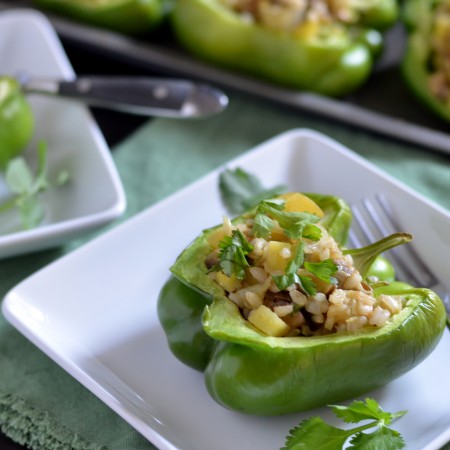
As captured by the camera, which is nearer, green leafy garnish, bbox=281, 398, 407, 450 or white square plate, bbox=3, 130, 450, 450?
green leafy garnish, bbox=281, 398, 407, 450

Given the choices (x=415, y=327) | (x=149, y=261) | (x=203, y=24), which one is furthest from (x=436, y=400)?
(x=203, y=24)

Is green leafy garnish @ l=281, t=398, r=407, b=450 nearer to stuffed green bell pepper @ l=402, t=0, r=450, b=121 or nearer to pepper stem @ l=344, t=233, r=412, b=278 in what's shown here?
pepper stem @ l=344, t=233, r=412, b=278

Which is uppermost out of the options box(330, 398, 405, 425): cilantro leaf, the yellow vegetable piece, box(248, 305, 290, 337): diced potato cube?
box(248, 305, 290, 337): diced potato cube

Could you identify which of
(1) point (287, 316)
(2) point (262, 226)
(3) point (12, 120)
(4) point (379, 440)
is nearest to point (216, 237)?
(2) point (262, 226)

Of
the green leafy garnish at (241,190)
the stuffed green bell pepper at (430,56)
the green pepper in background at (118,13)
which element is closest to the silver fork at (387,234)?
the green leafy garnish at (241,190)

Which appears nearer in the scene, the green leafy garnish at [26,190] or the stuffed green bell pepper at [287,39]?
the green leafy garnish at [26,190]

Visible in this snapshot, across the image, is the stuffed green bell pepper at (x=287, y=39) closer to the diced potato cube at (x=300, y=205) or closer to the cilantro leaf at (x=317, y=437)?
the diced potato cube at (x=300, y=205)

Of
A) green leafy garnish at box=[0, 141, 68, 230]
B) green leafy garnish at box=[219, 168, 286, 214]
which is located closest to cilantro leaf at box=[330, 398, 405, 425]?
green leafy garnish at box=[219, 168, 286, 214]

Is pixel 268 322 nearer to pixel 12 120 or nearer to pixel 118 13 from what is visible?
pixel 12 120

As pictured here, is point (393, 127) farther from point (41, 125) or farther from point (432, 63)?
point (41, 125)
